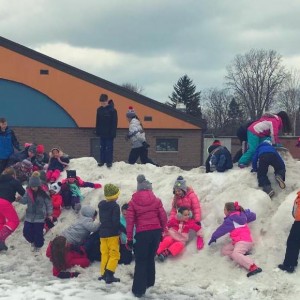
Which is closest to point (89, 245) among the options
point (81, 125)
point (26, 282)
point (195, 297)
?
point (26, 282)

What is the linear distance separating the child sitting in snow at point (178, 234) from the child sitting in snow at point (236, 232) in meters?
Result: 0.54

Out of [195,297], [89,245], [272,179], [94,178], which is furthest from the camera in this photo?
[94,178]

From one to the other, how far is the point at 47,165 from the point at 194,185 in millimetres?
4240

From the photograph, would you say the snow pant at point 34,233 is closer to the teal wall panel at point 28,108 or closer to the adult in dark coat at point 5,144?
the adult in dark coat at point 5,144

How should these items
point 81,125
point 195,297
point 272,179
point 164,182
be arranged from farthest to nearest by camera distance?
1. point 81,125
2. point 164,182
3. point 272,179
4. point 195,297

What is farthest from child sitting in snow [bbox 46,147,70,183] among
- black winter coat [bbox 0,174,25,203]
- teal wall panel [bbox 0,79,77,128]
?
teal wall panel [bbox 0,79,77,128]

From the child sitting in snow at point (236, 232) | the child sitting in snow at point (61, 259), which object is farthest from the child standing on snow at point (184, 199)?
the child sitting in snow at point (61, 259)

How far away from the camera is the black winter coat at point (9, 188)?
10.5 metres

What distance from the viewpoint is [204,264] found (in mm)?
8758

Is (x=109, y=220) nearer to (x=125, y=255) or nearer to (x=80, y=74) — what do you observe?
(x=125, y=255)

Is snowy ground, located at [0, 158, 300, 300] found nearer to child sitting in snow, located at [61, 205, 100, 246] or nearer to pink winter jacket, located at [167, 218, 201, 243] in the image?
pink winter jacket, located at [167, 218, 201, 243]

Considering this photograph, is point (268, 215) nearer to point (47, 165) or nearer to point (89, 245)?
point (89, 245)

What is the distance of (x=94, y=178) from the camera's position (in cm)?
1259

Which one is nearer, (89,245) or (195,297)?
(195,297)
